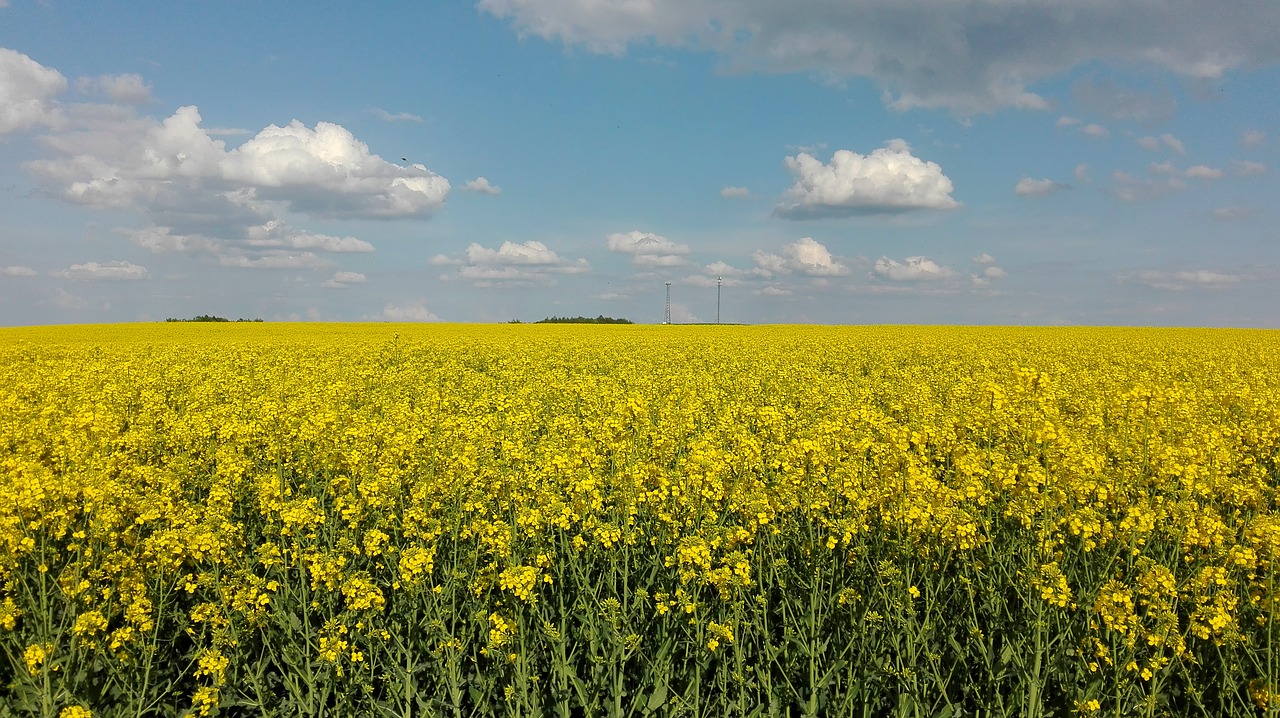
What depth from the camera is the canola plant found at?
4.23m

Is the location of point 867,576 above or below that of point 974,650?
above

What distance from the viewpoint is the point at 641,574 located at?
5.32m

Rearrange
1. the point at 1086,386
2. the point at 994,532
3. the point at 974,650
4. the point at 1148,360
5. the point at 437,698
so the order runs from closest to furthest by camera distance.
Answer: the point at 437,698 < the point at 974,650 < the point at 994,532 < the point at 1086,386 < the point at 1148,360

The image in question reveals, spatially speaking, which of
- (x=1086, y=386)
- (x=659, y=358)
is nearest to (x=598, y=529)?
(x=1086, y=386)

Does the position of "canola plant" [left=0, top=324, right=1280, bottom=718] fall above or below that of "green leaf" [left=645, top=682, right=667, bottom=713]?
above

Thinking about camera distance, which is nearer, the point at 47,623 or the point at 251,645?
the point at 47,623

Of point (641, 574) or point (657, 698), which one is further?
point (641, 574)

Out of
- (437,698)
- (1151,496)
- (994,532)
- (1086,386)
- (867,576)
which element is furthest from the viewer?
(1086,386)

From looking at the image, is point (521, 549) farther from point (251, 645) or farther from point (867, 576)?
point (867, 576)

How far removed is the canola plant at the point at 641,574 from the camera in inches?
166

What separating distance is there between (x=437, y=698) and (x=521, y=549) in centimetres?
102

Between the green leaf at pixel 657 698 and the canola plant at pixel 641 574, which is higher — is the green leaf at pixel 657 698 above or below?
below

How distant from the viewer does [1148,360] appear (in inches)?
759

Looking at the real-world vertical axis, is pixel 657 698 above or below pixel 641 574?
below
